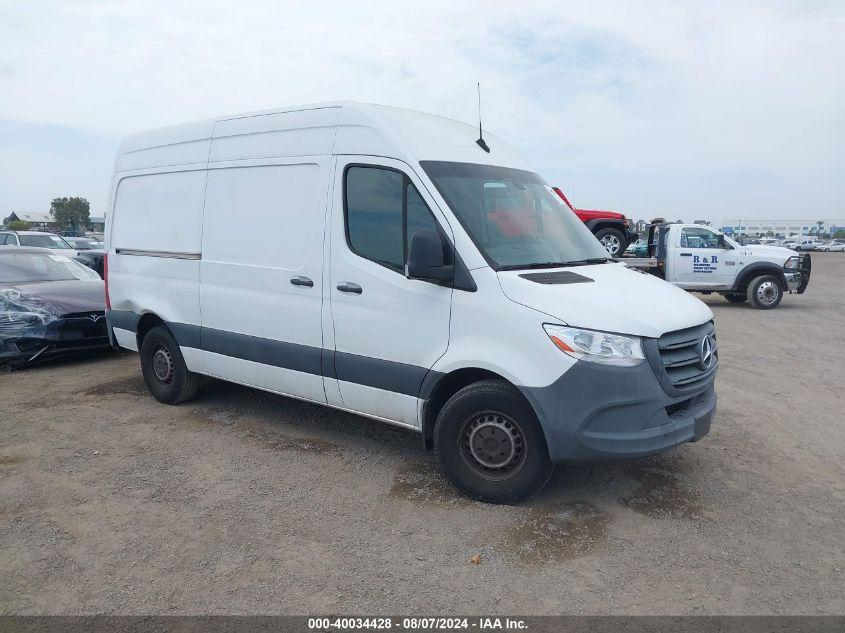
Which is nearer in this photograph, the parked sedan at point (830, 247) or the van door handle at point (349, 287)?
the van door handle at point (349, 287)

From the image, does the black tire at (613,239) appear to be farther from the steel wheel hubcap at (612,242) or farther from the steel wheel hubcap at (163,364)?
the steel wheel hubcap at (163,364)

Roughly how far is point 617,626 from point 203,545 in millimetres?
2229

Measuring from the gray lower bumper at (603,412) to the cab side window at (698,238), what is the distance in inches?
486

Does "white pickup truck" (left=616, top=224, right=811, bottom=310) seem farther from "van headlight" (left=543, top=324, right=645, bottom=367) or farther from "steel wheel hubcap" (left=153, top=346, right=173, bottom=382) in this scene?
"van headlight" (left=543, top=324, right=645, bottom=367)

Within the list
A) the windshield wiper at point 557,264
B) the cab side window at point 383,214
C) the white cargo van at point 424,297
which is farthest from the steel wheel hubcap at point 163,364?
the windshield wiper at point 557,264

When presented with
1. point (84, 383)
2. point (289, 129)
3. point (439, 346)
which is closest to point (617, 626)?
point (439, 346)

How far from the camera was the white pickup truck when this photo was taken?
15008 millimetres

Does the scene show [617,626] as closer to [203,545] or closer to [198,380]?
[203,545]

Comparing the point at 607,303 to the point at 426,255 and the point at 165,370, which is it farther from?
the point at 165,370

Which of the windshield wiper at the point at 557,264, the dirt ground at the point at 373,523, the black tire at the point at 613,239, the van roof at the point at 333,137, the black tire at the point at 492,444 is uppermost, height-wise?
the van roof at the point at 333,137

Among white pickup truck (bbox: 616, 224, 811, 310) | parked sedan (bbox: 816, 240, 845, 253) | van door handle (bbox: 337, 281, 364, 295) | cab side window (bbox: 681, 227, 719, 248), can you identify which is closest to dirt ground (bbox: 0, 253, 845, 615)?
van door handle (bbox: 337, 281, 364, 295)

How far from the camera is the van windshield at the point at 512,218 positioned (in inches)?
171

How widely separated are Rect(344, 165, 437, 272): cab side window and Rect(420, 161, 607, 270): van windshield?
0.67 feet

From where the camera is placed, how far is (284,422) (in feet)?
19.6
